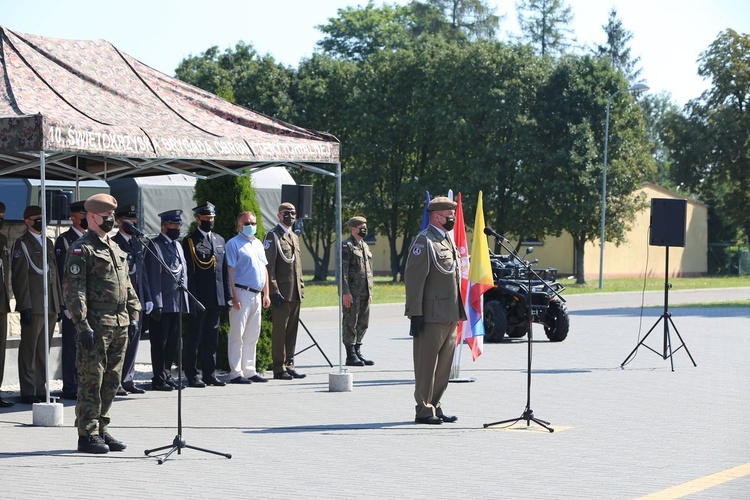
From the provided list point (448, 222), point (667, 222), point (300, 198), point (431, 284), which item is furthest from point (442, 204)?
point (300, 198)

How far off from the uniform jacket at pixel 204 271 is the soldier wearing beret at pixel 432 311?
355cm

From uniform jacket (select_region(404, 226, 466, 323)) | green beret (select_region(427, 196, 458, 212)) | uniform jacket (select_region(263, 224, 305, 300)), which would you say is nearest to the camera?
uniform jacket (select_region(404, 226, 466, 323))

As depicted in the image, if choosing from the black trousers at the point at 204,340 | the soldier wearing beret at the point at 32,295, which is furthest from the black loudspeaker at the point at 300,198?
the soldier wearing beret at the point at 32,295

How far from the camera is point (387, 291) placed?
42906mm

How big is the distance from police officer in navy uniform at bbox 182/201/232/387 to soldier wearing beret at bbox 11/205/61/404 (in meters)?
1.86

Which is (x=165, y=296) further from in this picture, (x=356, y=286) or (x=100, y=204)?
(x=100, y=204)

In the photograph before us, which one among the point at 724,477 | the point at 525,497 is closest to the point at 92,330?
the point at 525,497

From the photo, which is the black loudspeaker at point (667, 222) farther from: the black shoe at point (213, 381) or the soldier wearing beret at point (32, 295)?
the soldier wearing beret at point (32, 295)

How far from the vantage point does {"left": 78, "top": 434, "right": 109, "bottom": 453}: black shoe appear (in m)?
9.21

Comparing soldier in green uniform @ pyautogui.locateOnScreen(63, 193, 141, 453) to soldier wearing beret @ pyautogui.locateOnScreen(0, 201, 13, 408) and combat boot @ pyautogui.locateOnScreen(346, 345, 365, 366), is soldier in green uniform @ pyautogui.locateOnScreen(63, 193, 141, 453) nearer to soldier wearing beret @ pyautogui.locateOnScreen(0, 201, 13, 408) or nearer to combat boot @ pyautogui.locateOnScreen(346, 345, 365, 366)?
soldier wearing beret @ pyautogui.locateOnScreen(0, 201, 13, 408)

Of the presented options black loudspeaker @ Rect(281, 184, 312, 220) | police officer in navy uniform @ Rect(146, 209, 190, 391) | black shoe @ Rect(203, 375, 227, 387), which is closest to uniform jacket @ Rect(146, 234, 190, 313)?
police officer in navy uniform @ Rect(146, 209, 190, 391)

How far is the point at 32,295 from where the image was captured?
12.3 metres

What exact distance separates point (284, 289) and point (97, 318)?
5798mm

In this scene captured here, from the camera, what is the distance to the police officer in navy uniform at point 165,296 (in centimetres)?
1317
